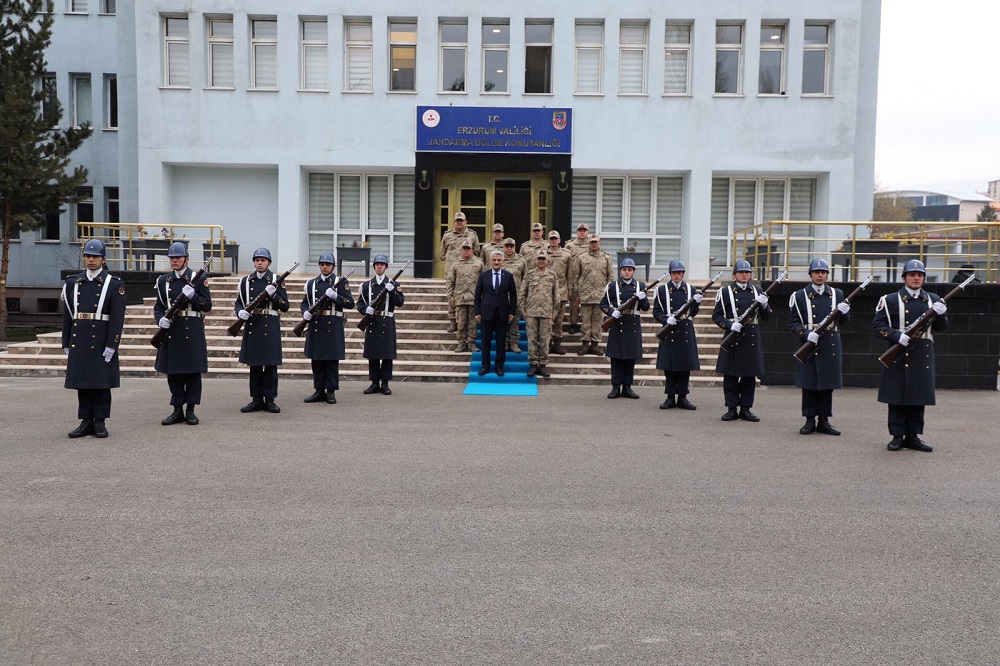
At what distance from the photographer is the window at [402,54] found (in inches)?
853

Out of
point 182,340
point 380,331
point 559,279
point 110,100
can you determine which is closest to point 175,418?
point 182,340

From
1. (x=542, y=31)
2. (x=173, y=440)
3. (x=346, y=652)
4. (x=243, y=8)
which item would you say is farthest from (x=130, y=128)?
(x=346, y=652)

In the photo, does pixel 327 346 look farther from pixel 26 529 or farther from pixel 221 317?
pixel 26 529

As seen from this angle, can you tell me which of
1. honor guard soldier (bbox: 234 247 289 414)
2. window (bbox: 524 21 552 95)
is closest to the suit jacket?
honor guard soldier (bbox: 234 247 289 414)

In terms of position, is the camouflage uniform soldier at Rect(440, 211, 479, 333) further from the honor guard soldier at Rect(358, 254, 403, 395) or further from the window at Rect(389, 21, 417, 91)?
the window at Rect(389, 21, 417, 91)

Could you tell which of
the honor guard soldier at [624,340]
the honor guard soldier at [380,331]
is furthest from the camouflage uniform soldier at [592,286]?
the honor guard soldier at [380,331]

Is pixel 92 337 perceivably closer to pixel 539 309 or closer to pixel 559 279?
pixel 539 309

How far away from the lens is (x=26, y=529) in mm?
5660

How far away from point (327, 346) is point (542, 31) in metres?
12.8

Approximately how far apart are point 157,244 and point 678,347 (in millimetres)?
12447

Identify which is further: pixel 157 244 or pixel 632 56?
pixel 632 56

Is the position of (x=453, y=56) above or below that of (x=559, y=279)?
above

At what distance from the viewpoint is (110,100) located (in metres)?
27.5

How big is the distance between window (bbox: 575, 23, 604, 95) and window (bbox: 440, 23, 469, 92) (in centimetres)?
291
